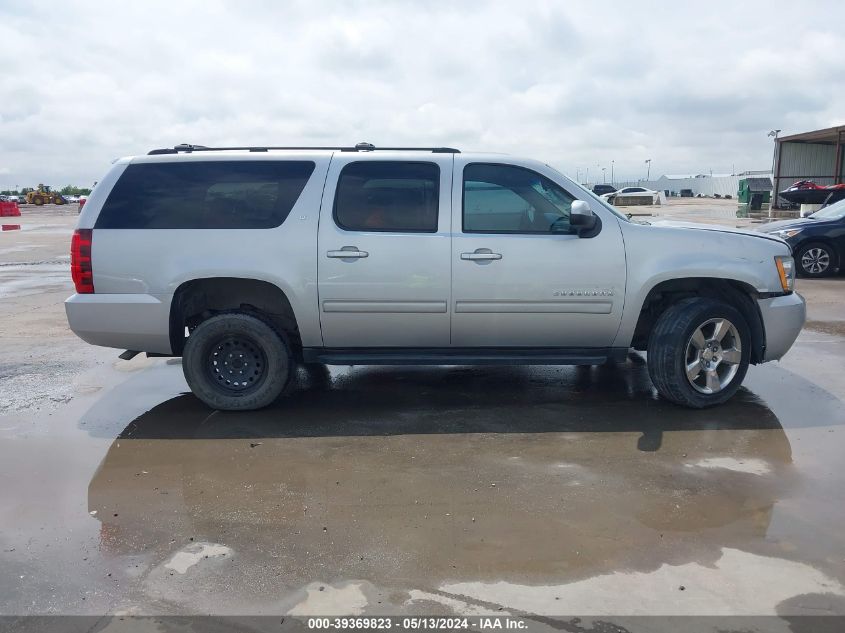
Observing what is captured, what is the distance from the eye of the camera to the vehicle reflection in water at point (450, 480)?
138 inches

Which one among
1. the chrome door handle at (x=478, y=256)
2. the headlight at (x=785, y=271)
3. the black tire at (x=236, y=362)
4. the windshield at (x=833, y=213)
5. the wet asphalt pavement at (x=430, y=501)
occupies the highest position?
the windshield at (x=833, y=213)

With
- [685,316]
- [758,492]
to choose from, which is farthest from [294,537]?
[685,316]

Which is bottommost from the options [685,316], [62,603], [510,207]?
[62,603]

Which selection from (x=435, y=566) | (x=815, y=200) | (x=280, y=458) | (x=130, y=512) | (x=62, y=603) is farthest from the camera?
(x=815, y=200)

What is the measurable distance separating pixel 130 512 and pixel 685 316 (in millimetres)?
3980

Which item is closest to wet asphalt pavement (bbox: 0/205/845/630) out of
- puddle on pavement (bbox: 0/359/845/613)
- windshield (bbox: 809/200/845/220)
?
puddle on pavement (bbox: 0/359/845/613)

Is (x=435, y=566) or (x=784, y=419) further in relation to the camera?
(x=784, y=419)

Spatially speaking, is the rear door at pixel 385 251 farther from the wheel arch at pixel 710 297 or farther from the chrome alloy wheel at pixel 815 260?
the chrome alloy wheel at pixel 815 260

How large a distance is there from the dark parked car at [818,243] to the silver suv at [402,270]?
25.9 feet

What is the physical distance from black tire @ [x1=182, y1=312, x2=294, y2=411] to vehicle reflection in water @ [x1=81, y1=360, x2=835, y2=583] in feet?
0.54

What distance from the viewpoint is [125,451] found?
16.0ft

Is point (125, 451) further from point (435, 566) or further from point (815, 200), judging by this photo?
point (815, 200)

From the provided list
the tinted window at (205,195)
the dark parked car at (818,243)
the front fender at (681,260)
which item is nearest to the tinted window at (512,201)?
the front fender at (681,260)

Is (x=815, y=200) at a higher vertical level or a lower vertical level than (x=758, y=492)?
higher
